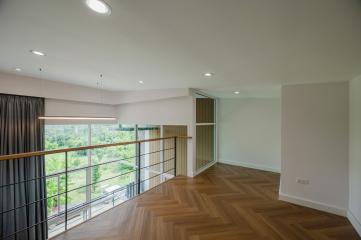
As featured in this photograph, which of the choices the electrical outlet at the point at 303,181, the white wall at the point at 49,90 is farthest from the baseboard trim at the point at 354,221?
the white wall at the point at 49,90

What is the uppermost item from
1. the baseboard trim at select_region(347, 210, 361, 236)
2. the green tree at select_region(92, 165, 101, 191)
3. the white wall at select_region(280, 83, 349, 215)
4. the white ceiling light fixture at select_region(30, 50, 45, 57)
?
the white ceiling light fixture at select_region(30, 50, 45, 57)

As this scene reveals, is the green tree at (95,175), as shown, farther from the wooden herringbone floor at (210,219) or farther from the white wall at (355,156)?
the white wall at (355,156)

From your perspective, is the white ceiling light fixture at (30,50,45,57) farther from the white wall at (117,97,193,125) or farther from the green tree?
the green tree

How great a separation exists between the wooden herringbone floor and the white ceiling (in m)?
2.16

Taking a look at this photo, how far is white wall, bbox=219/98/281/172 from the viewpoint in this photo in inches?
200

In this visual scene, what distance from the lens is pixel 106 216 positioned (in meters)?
2.55

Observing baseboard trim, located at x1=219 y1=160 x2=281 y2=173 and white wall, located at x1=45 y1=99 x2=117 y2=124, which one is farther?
baseboard trim, located at x1=219 y1=160 x2=281 y2=173

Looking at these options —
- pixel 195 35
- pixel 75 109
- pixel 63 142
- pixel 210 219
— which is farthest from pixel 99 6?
pixel 63 142

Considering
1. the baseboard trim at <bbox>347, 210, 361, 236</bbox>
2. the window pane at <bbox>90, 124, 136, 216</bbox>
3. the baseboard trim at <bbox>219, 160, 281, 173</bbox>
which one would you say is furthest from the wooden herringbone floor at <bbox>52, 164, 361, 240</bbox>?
the window pane at <bbox>90, 124, 136, 216</bbox>

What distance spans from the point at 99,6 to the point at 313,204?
4.05m

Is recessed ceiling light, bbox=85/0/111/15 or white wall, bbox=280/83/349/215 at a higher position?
recessed ceiling light, bbox=85/0/111/15

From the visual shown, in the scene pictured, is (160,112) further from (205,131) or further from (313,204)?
(313,204)

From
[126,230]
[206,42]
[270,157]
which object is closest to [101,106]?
[126,230]

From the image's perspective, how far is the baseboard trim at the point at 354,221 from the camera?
245cm
